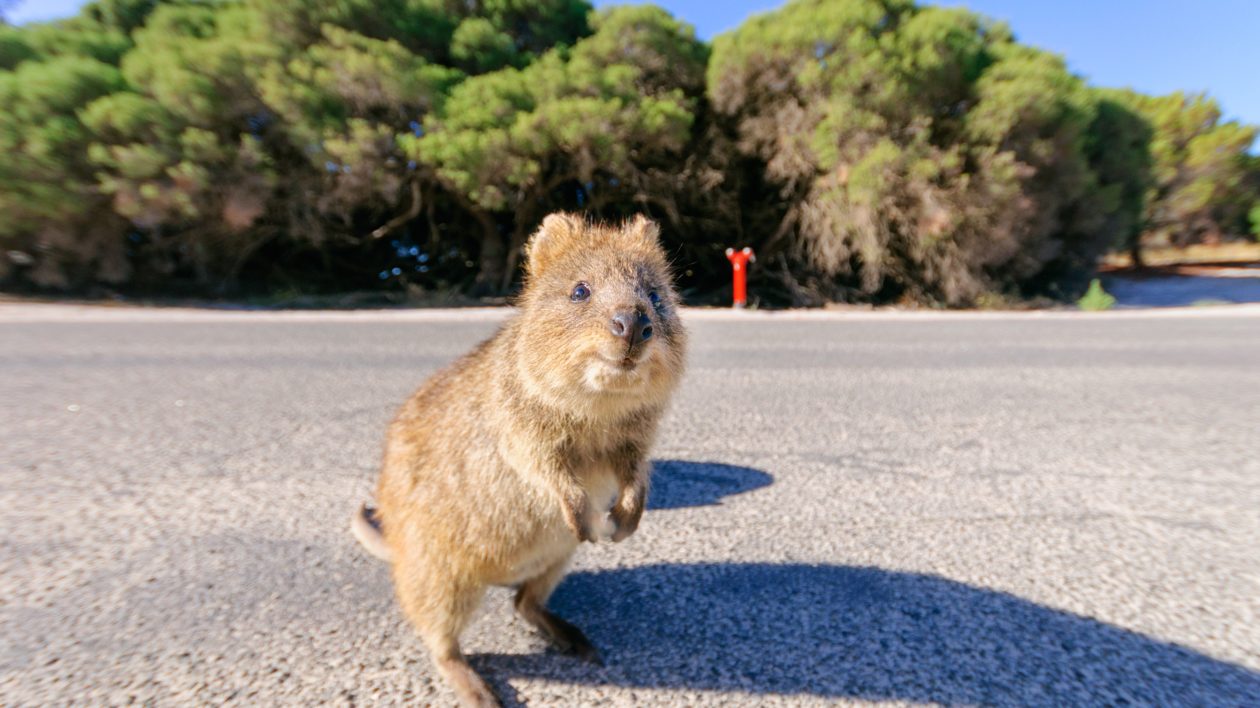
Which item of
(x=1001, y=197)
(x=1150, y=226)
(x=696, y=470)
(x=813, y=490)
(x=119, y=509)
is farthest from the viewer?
(x=1150, y=226)

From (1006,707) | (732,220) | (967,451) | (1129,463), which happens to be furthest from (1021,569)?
(732,220)

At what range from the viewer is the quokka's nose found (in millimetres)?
1521

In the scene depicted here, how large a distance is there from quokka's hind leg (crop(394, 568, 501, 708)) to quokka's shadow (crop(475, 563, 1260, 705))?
11 centimetres

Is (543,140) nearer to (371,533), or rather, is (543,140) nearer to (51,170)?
(51,170)

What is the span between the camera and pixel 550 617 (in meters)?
1.74

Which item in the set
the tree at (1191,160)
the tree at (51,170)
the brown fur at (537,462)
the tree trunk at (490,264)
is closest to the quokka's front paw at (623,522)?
the brown fur at (537,462)

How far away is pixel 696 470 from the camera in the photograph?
289cm

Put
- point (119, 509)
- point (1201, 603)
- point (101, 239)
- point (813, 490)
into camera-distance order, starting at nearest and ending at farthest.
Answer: point (1201, 603) → point (119, 509) → point (813, 490) → point (101, 239)

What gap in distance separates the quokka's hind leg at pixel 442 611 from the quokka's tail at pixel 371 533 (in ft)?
0.66

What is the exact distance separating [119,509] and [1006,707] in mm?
3032

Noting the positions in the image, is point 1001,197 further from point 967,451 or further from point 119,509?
point 119,509

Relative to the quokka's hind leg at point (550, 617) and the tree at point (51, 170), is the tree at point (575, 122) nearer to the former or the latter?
the tree at point (51, 170)

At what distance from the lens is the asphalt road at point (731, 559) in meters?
1.50

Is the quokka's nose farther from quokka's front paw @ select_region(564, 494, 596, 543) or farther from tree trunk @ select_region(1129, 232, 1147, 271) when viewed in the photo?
tree trunk @ select_region(1129, 232, 1147, 271)
